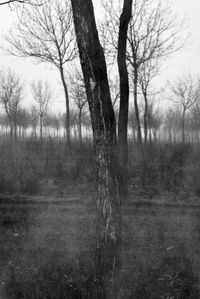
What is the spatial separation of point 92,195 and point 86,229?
11.5 feet

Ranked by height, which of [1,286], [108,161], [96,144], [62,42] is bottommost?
[1,286]

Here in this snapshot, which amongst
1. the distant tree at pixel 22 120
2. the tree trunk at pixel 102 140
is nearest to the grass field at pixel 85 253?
the tree trunk at pixel 102 140

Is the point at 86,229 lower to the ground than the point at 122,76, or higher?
lower

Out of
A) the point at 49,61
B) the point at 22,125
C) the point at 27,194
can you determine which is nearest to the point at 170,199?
the point at 27,194

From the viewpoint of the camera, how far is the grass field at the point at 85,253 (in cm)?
368

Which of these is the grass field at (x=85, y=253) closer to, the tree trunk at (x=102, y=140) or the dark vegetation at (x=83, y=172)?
the tree trunk at (x=102, y=140)

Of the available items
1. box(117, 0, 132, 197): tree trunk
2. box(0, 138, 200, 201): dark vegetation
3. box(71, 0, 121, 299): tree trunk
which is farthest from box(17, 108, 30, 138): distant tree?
box(71, 0, 121, 299): tree trunk

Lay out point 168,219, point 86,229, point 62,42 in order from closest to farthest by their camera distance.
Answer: point 86,229 < point 168,219 < point 62,42

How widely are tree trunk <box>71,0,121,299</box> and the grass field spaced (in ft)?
1.06

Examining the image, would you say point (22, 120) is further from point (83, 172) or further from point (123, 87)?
point (123, 87)

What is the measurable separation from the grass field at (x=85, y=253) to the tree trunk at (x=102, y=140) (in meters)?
0.32

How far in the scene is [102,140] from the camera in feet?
11.9

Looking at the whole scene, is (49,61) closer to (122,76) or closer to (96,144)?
(122,76)

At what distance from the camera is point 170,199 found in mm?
8648
